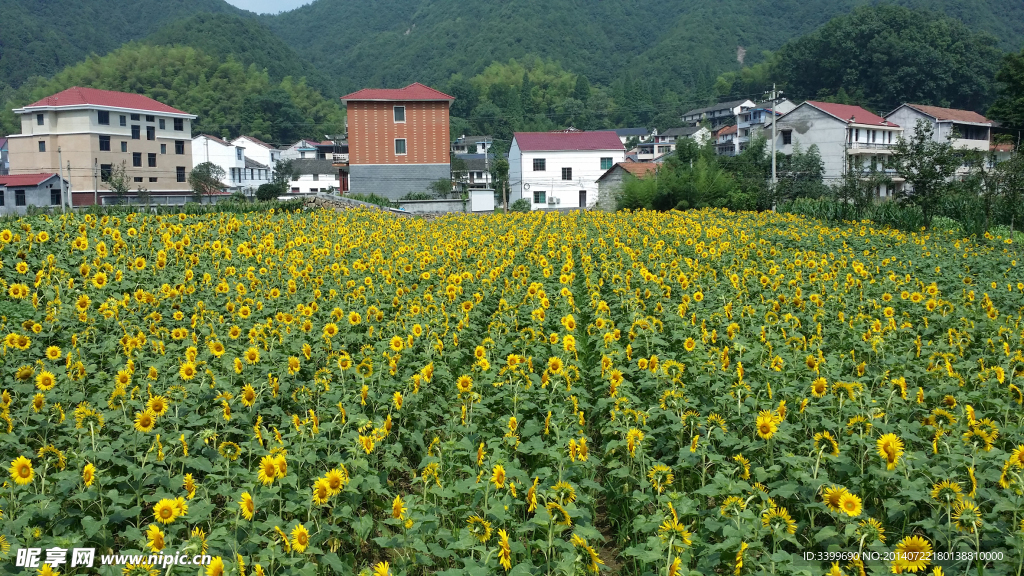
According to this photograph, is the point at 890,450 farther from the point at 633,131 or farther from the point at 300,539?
the point at 633,131

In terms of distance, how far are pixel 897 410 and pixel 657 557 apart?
2155 millimetres

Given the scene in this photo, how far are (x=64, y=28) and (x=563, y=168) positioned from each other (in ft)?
288

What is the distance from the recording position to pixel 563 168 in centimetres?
4828

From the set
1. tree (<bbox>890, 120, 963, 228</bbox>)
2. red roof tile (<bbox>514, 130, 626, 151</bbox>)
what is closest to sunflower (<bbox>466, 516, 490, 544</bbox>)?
tree (<bbox>890, 120, 963, 228</bbox>)

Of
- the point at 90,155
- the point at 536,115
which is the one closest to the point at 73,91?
the point at 90,155

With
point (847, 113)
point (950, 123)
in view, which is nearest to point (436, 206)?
point (847, 113)

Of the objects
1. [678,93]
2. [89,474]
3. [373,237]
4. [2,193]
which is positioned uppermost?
[678,93]

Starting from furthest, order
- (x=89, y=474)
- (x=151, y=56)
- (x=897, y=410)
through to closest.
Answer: (x=151, y=56)
(x=897, y=410)
(x=89, y=474)

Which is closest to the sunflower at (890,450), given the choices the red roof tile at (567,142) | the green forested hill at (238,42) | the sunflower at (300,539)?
the sunflower at (300,539)

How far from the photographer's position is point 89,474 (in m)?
3.48

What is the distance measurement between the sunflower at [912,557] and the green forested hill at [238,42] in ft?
A: 324

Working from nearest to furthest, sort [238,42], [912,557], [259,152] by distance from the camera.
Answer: [912,557]
[259,152]
[238,42]

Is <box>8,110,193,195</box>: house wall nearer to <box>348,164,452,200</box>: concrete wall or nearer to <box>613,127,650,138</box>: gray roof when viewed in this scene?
<box>348,164,452,200</box>: concrete wall

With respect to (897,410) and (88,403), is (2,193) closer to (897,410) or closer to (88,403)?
(88,403)
